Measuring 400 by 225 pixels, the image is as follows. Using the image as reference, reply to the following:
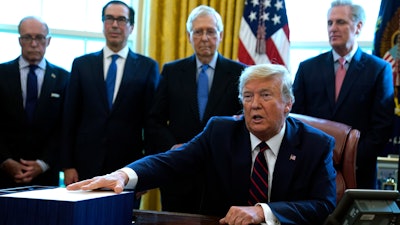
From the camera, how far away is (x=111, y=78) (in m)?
4.25

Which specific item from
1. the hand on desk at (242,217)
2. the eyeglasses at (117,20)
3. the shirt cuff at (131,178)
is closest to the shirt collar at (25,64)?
the eyeglasses at (117,20)

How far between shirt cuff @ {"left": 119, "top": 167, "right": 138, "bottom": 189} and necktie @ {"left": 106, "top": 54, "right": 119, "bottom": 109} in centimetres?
157

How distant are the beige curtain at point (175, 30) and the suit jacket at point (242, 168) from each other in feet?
7.56

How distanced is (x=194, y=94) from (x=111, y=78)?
26.3 inches

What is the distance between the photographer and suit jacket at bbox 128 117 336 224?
8.98 feet

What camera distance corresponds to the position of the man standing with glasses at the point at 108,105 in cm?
414

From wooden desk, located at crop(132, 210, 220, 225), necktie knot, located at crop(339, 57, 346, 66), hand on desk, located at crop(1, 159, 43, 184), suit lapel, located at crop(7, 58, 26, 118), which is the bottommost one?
hand on desk, located at crop(1, 159, 43, 184)

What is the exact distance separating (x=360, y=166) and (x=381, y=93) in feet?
1.76

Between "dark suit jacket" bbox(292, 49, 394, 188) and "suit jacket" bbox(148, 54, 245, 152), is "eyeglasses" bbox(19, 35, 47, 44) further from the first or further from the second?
"dark suit jacket" bbox(292, 49, 394, 188)

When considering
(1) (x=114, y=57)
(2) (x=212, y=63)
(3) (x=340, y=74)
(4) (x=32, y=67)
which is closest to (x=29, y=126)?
(4) (x=32, y=67)

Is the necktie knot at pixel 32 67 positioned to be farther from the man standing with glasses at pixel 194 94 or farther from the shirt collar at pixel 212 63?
the shirt collar at pixel 212 63

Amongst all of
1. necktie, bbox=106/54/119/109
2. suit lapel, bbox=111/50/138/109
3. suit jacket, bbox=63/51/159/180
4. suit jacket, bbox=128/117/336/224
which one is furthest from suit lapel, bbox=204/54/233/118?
suit jacket, bbox=128/117/336/224

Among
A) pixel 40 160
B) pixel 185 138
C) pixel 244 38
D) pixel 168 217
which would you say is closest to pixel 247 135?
pixel 168 217

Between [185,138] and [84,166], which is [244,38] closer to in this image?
[185,138]
